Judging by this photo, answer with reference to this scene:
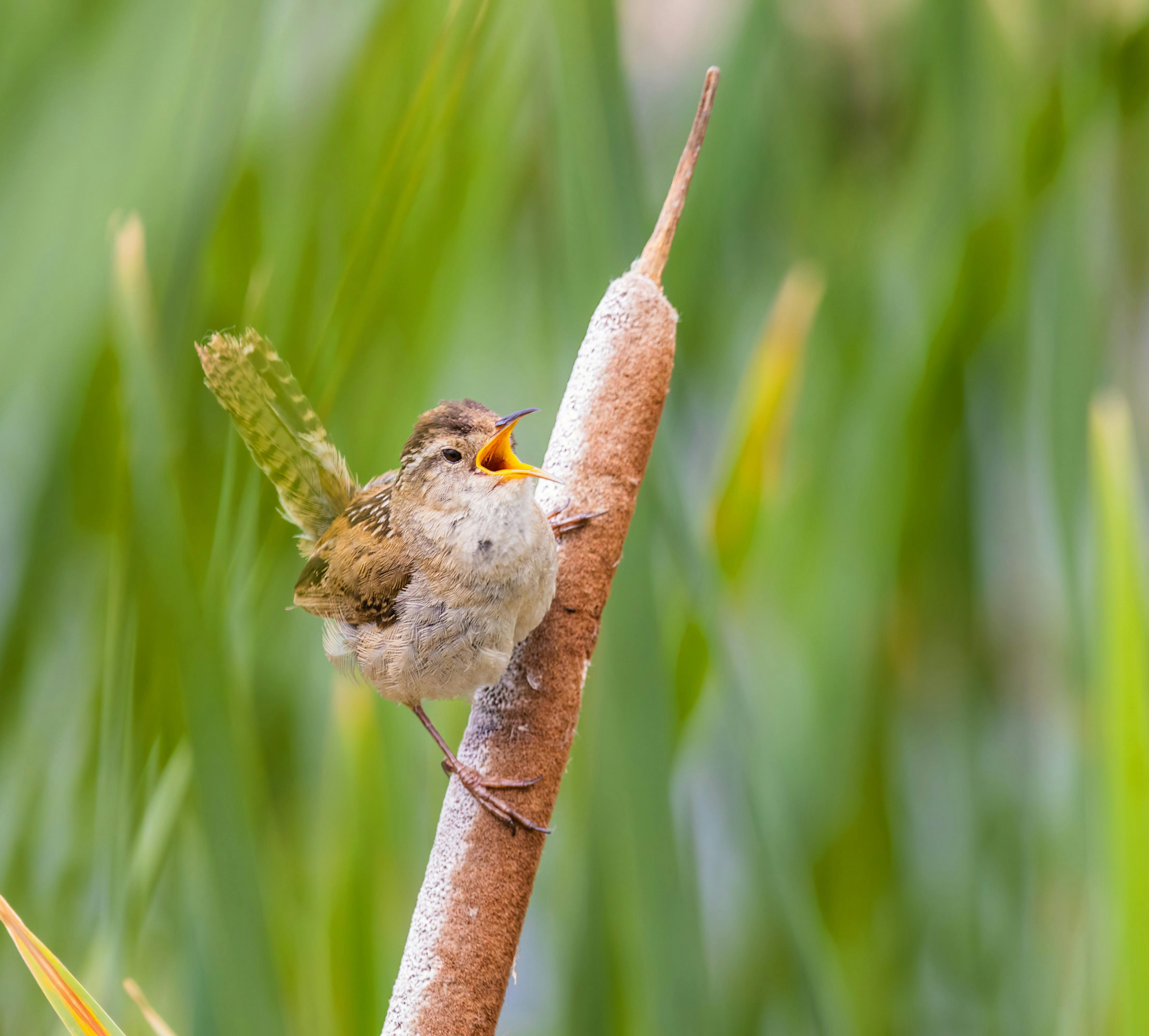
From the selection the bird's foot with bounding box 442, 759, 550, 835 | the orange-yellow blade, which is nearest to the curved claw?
the bird's foot with bounding box 442, 759, 550, 835

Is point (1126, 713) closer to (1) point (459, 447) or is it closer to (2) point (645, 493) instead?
(2) point (645, 493)

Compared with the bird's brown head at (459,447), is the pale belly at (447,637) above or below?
below

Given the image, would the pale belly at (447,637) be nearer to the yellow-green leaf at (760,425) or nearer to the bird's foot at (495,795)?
the bird's foot at (495,795)

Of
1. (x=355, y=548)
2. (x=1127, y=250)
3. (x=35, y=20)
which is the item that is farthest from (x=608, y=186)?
(x=1127, y=250)

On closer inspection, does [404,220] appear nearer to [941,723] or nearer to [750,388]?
[750,388]

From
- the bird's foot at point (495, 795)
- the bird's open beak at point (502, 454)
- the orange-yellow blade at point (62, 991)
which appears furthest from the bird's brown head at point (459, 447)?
the orange-yellow blade at point (62, 991)

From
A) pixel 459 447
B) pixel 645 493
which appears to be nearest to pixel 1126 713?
pixel 645 493
